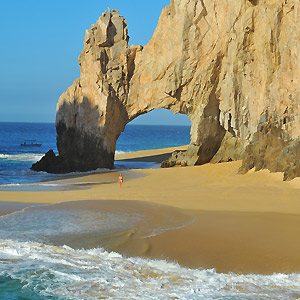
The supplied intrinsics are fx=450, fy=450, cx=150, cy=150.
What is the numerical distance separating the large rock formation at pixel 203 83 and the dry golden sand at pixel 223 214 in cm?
196

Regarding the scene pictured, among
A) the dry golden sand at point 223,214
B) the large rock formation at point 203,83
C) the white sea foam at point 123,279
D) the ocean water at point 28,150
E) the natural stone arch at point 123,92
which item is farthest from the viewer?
the ocean water at point 28,150

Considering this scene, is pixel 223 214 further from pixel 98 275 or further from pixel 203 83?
pixel 203 83

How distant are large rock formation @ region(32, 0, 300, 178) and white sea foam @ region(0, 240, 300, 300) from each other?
9254mm

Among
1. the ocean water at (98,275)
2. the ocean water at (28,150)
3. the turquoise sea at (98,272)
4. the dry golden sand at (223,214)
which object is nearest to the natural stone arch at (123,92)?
the ocean water at (28,150)

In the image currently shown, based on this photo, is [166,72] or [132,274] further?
[166,72]

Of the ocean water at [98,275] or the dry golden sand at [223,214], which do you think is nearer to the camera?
the ocean water at [98,275]

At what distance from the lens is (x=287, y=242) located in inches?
381

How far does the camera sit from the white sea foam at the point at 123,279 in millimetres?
7281

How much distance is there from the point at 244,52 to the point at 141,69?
28.1 ft

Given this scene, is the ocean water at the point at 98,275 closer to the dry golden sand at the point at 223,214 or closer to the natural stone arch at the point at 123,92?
the dry golden sand at the point at 223,214

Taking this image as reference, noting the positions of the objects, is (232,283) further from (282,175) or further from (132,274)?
(282,175)

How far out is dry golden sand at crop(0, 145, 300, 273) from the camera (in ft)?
29.4

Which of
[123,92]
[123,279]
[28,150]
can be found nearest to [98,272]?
[123,279]

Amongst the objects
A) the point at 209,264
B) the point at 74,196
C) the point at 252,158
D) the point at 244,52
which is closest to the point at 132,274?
the point at 209,264
